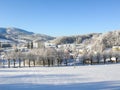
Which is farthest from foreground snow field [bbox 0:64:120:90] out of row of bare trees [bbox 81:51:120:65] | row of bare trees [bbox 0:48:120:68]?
row of bare trees [bbox 81:51:120:65]

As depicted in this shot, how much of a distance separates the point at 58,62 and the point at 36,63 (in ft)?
22.1

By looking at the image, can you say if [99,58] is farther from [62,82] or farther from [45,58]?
[62,82]

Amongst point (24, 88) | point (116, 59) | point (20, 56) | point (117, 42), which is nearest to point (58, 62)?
point (20, 56)

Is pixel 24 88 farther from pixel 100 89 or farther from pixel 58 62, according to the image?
pixel 58 62

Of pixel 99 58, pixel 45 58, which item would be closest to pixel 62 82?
pixel 45 58

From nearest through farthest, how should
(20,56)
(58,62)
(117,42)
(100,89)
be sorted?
(100,89) → (58,62) → (20,56) → (117,42)

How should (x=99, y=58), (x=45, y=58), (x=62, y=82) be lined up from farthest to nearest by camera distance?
(x=99, y=58)
(x=45, y=58)
(x=62, y=82)

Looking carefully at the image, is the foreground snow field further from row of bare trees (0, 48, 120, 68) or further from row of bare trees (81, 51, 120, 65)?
row of bare trees (81, 51, 120, 65)

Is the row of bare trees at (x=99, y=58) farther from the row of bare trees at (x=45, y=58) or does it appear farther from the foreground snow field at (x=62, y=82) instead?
the foreground snow field at (x=62, y=82)

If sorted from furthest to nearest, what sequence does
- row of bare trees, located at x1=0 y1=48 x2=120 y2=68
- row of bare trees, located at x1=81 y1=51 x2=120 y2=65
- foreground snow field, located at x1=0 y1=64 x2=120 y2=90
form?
row of bare trees, located at x1=81 y1=51 x2=120 y2=65 < row of bare trees, located at x1=0 y1=48 x2=120 y2=68 < foreground snow field, located at x1=0 y1=64 x2=120 y2=90

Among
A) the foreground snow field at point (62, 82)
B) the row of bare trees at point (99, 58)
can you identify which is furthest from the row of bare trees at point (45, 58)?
the foreground snow field at point (62, 82)

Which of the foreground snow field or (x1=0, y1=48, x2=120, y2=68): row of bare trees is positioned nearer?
the foreground snow field

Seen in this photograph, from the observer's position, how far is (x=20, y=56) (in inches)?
3337

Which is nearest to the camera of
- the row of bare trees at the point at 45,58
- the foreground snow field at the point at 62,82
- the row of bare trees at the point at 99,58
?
the foreground snow field at the point at 62,82
